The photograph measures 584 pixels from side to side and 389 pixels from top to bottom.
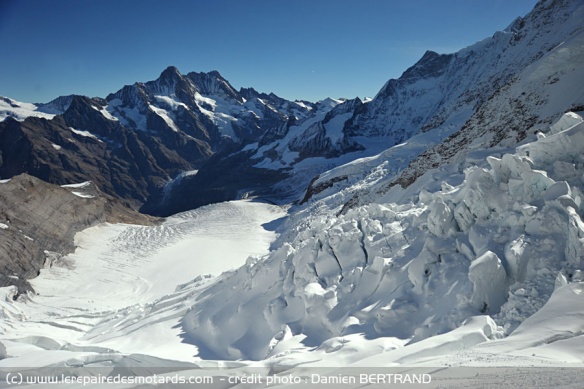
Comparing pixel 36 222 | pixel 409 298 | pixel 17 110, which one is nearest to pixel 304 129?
pixel 36 222

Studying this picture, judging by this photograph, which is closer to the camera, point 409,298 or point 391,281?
point 409,298

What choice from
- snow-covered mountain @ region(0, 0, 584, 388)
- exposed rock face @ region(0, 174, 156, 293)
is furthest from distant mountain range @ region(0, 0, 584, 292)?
exposed rock face @ region(0, 174, 156, 293)

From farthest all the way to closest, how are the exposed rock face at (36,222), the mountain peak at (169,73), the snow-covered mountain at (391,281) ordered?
the mountain peak at (169,73), the exposed rock face at (36,222), the snow-covered mountain at (391,281)

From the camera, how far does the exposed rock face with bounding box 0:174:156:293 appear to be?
24.3m

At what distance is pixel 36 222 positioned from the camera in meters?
29.3

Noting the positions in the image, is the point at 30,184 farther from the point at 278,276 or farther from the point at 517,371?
the point at 517,371

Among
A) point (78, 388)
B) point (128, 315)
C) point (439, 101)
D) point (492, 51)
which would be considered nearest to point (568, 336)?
point (78, 388)

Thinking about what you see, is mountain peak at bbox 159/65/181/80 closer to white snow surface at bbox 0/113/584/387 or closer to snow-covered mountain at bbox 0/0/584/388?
snow-covered mountain at bbox 0/0/584/388

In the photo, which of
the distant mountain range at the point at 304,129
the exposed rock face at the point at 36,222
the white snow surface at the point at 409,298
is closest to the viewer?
the white snow surface at the point at 409,298

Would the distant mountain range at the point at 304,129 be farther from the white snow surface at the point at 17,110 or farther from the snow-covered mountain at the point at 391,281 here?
the white snow surface at the point at 17,110

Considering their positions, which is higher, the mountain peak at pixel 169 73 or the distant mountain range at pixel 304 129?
the mountain peak at pixel 169 73

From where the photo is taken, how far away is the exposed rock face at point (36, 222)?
956 inches

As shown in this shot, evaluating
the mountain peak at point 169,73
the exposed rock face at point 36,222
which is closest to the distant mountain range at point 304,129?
the mountain peak at point 169,73

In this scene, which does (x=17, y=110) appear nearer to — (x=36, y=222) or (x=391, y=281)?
(x=36, y=222)
